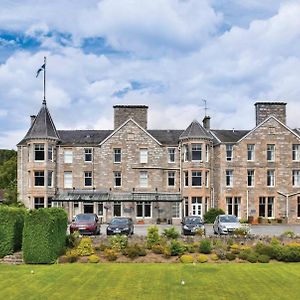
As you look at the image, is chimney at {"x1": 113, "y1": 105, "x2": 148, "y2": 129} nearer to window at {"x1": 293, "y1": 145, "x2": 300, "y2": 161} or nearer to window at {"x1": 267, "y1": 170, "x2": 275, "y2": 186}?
window at {"x1": 267, "y1": 170, "x2": 275, "y2": 186}

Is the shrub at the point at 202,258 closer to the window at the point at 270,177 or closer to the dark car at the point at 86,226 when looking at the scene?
the dark car at the point at 86,226

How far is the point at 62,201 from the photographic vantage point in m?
58.1

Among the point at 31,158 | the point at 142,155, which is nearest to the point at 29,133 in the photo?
the point at 31,158

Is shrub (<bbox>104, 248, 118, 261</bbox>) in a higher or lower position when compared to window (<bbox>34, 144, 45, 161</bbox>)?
lower

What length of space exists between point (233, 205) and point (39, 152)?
21305mm

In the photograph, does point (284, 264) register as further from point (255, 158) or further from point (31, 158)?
point (31, 158)

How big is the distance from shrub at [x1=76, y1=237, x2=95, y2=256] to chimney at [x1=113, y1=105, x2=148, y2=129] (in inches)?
1223

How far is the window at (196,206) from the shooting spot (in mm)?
58062

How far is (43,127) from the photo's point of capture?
193ft

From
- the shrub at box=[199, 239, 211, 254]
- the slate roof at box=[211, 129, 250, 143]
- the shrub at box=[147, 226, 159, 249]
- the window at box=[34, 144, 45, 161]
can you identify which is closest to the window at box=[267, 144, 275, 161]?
the slate roof at box=[211, 129, 250, 143]

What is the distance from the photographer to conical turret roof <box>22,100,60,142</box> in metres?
58.5

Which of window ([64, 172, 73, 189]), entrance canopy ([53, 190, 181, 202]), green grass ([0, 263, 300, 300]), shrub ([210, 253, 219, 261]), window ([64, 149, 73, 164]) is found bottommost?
green grass ([0, 263, 300, 300])

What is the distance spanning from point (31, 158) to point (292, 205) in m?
28.2

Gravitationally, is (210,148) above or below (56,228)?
above
